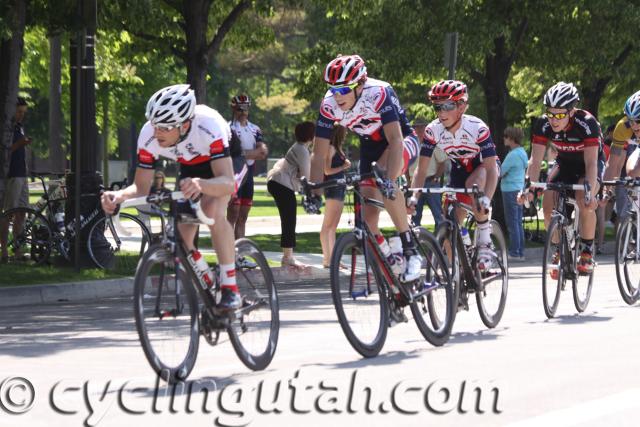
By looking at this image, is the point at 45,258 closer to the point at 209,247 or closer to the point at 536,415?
the point at 209,247

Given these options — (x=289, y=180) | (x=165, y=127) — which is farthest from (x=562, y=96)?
(x=289, y=180)

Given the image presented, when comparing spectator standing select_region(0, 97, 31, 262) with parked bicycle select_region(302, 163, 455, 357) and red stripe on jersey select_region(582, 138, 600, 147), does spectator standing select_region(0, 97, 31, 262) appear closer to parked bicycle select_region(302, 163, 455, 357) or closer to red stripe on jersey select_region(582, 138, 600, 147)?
red stripe on jersey select_region(582, 138, 600, 147)

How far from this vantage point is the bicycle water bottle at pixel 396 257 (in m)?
9.83

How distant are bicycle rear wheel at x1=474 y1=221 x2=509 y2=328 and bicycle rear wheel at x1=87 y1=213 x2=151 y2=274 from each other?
6254mm

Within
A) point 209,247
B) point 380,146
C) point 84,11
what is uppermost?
point 84,11

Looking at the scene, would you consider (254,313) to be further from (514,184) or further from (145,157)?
(514,184)

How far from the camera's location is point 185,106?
27.7 feet

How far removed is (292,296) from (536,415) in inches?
329

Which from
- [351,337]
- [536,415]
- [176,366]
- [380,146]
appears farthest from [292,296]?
[536,415]

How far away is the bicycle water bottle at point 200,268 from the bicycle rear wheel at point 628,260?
19.5ft

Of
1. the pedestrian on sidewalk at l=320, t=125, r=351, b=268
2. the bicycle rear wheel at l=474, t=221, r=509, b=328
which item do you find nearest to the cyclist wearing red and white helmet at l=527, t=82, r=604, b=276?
the bicycle rear wheel at l=474, t=221, r=509, b=328

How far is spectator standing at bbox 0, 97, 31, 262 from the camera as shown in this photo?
17.9 metres

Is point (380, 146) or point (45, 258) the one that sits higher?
point (380, 146)

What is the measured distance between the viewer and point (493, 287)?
38.0 feet
